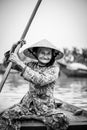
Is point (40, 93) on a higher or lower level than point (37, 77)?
lower

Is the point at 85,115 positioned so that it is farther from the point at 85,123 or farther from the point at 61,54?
the point at 61,54

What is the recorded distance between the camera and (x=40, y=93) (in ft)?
8.36

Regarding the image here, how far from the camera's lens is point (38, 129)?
238cm

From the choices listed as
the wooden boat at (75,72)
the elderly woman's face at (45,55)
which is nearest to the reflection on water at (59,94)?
the elderly woman's face at (45,55)

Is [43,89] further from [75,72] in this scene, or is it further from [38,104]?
[75,72]

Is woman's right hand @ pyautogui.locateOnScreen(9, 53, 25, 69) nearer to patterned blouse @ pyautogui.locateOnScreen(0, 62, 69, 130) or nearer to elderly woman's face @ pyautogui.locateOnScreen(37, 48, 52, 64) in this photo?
patterned blouse @ pyautogui.locateOnScreen(0, 62, 69, 130)

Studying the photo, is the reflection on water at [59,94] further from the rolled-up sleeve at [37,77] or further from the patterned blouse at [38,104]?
the rolled-up sleeve at [37,77]

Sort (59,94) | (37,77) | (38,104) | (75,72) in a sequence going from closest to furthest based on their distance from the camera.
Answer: (37,77) < (38,104) < (59,94) < (75,72)

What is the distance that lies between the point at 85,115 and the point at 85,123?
0.44 m

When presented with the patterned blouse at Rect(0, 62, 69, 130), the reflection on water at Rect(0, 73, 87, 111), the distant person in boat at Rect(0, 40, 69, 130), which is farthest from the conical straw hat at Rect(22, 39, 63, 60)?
the reflection on water at Rect(0, 73, 87, 111)

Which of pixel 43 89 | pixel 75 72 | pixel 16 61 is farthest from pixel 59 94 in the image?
pixel 75 72

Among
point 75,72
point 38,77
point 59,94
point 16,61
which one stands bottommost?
point 59,94

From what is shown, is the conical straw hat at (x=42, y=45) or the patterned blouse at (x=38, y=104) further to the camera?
the conical straw hat at (x=42, y=45)

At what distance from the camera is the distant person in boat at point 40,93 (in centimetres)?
236
